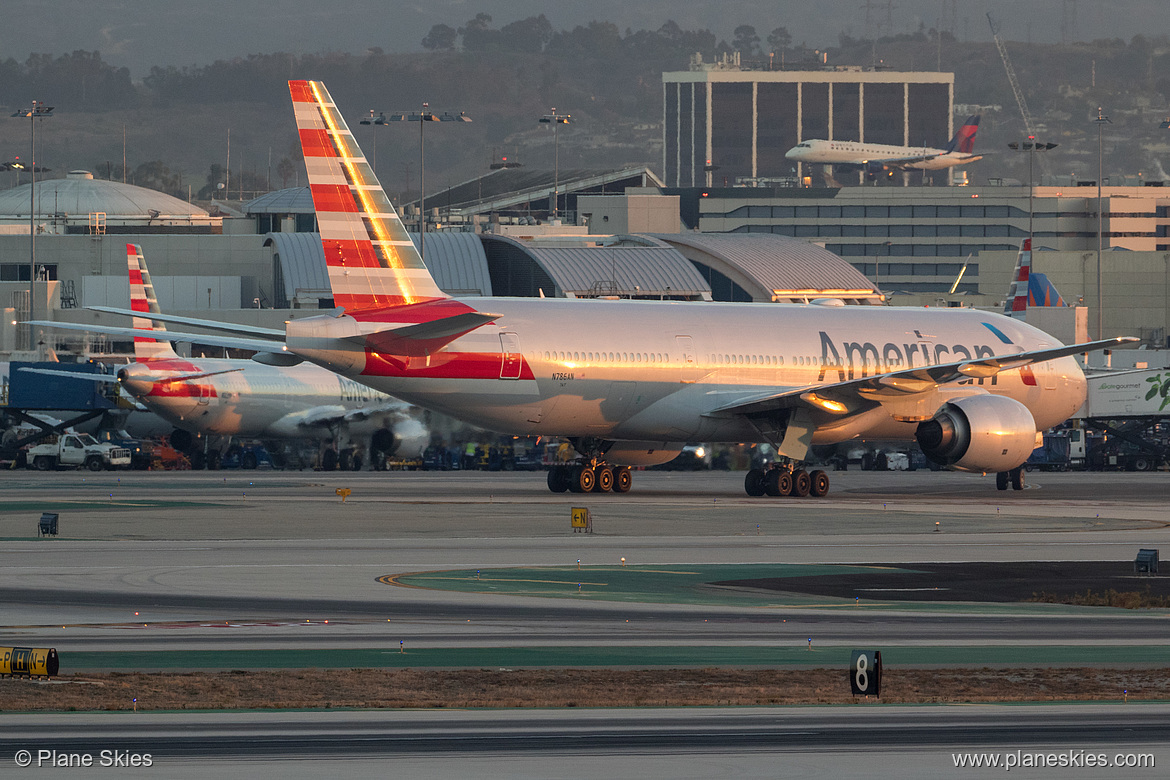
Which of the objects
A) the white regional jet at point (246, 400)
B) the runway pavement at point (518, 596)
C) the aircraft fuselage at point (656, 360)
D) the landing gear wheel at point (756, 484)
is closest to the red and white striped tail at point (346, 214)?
the aircraft fuselage at point (656, 360)

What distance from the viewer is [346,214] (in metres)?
38.8

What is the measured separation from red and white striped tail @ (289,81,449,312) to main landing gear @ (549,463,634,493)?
24.4 feet

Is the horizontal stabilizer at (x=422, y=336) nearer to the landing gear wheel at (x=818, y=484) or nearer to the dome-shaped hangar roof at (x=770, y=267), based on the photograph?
the landing gear wheel at (x=818, y=484)

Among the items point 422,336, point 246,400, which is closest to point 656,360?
point 422,336

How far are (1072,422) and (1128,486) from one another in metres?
19.2

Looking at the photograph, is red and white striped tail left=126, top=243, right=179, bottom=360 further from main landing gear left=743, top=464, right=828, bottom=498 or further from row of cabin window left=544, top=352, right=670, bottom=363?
main landing gear left=743, top=464, right=828, bottom=498

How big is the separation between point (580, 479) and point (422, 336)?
7819 millimetres

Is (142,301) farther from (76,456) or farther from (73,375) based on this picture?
(76,456)

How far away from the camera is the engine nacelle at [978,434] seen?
42531 millimetres

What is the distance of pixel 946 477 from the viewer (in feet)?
188

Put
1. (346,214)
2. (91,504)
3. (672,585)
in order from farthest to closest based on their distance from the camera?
1. (346,214)
2. (91,504)
3. (672,585)

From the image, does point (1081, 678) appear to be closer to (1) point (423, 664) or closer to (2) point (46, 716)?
(1) point (423, 664)

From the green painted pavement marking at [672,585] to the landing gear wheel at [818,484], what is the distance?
16.6 m

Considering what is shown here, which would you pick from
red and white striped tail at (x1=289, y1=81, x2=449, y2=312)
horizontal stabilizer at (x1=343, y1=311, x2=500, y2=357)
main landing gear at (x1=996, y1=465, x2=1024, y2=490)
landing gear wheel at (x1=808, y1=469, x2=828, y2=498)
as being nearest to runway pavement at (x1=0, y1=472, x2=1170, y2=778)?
landing gear wheel at (x1=808, y1=469, x2=828, y2=498)
